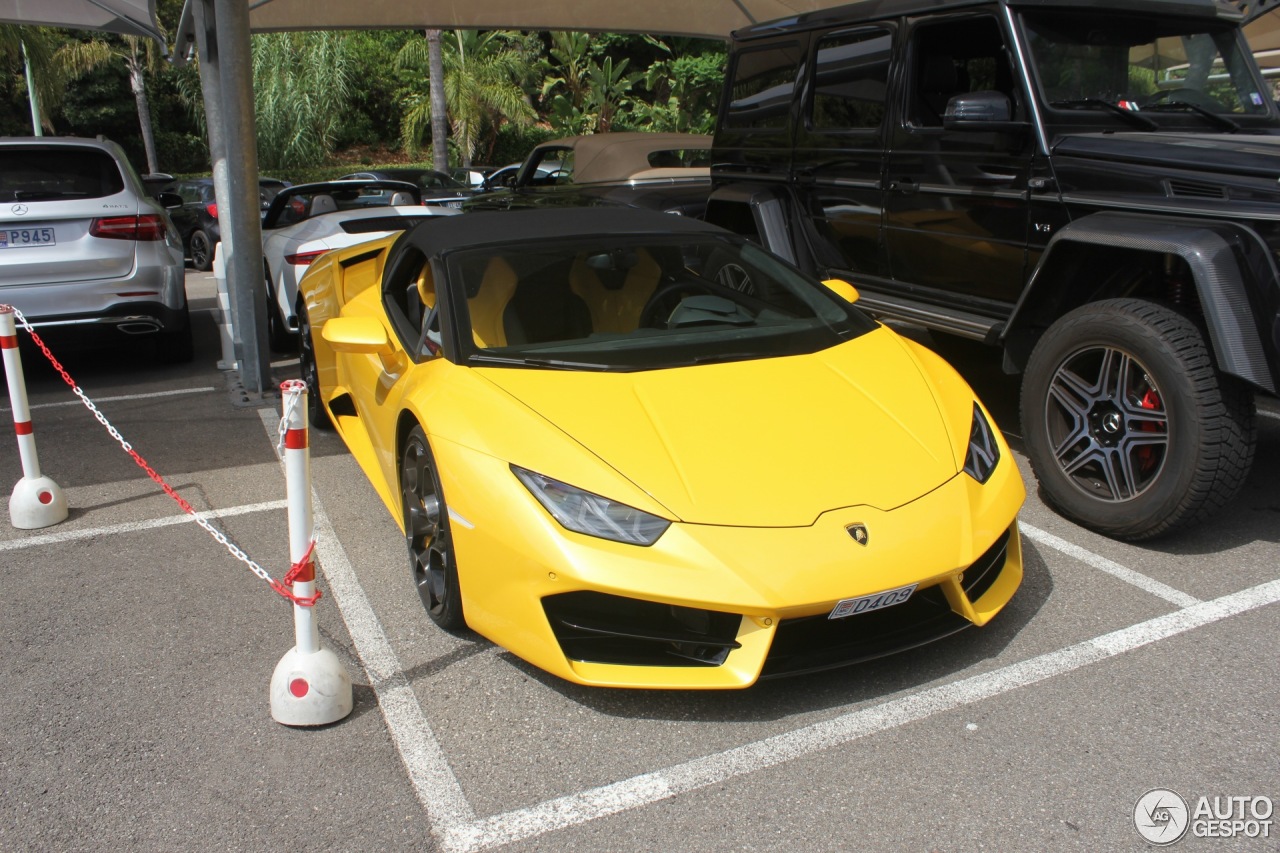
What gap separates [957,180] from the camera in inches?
201

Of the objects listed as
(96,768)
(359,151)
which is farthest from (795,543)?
(359,151)

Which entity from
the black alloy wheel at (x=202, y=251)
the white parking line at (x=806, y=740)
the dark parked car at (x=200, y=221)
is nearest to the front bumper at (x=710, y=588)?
the white parking line at (x=806, y=740)

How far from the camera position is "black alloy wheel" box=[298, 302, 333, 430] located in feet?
19.4

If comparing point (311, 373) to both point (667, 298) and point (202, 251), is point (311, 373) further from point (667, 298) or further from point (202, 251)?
Result: point (202, 251)

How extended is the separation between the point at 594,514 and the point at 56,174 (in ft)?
19.5

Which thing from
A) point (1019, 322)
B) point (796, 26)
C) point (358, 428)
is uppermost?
point (796, 26)

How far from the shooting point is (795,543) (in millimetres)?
2908

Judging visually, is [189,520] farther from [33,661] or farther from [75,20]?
[75,20]

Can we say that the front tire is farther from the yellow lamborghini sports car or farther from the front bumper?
the front bumper

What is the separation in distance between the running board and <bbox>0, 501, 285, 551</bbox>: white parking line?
3216mm

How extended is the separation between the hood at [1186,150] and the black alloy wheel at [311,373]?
3.94m

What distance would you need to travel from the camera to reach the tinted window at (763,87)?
20.8 ft

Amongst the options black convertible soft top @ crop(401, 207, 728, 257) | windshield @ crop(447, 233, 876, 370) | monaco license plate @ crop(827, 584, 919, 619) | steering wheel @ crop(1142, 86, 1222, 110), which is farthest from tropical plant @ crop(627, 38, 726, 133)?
monaco license plate @ crop(827, 584, 919, 619)

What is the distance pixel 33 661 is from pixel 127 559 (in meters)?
0.89
